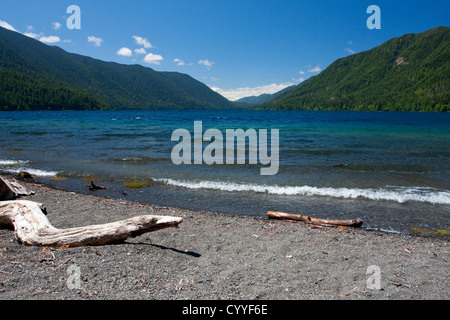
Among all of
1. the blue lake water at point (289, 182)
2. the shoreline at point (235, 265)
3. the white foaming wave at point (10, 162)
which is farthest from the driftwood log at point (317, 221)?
the white foaming wave at point (10, 162)

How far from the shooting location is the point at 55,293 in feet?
14.1

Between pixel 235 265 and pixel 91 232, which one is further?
pixel 91 232

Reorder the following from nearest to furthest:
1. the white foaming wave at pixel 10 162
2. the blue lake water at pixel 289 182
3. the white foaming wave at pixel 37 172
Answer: the blue lake water at pixel 289 182, the white foaming wave at pixel 37 172, the white foaming wave at pixel 10 162

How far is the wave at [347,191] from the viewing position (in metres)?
11.1

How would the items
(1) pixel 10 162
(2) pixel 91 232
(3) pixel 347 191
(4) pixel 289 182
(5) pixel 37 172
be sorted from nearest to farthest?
(2) pixel 91 232
(3) pixel 347 191
(4) pixel 289 182
(5) pixel 37 172
(1) pixel 10 162

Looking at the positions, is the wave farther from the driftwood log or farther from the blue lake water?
the driftwood log

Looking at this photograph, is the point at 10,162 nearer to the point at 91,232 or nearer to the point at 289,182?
the point at 91,232

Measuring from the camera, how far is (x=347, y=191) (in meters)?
11.9

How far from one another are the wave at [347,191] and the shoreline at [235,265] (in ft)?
12.5

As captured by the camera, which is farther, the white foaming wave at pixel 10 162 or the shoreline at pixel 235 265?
the white foaming wave at pixel 10 162

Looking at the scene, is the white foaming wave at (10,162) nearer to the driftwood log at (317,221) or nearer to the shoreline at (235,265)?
the shoreline at (235,265)

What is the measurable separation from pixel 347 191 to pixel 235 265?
8.06 m

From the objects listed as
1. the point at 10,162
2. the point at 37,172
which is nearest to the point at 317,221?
the point at 37,172

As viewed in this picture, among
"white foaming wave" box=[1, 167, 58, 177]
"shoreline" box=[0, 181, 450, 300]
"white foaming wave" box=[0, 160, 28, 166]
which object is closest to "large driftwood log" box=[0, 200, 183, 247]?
"shoreline" box=[0, 181, 450, 300]
